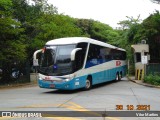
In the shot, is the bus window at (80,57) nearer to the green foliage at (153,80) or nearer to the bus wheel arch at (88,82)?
the bus wheel arch at (88,82)

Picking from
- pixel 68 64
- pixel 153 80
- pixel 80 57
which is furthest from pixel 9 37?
pixel 153 80

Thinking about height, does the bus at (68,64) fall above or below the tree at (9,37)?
below

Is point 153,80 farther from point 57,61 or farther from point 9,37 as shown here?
point 9,37

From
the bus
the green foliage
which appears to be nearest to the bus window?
the bus

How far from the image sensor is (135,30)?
43.0 metres

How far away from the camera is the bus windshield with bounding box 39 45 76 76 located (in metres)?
20.4

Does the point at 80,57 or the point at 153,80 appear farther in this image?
the point at 153,80

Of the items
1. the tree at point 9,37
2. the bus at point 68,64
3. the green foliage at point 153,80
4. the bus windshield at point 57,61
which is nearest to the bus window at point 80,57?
the bus at point 68,64

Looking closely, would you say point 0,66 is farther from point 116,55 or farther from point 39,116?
point 39,116

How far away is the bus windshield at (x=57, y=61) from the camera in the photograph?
20422 millimetres

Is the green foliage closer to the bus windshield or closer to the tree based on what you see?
the bus windshield

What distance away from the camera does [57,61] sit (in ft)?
67.4

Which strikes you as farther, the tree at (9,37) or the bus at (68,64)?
the tree at (9,37)

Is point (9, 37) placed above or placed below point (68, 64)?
above
